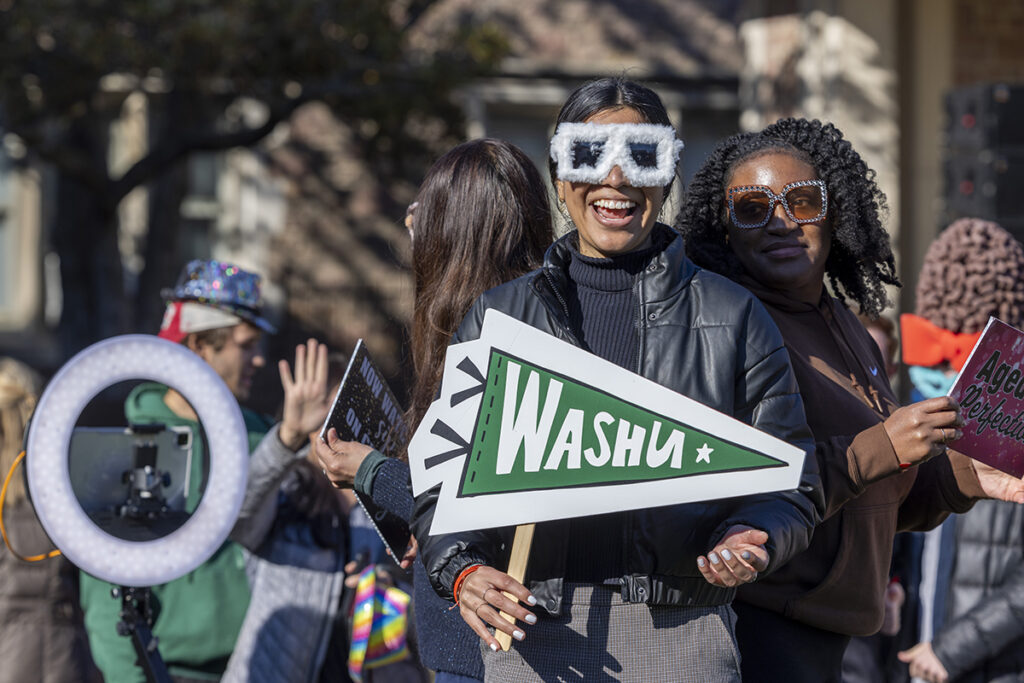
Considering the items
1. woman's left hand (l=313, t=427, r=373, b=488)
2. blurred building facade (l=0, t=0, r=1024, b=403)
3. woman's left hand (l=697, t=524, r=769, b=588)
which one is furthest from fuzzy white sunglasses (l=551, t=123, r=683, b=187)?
blurred building facade (l=0, t=0, r=1024, b=403)

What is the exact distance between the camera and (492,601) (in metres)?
2.06

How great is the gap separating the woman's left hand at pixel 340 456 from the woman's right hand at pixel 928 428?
1094mm

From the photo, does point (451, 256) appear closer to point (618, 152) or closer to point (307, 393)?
point (618, 152)

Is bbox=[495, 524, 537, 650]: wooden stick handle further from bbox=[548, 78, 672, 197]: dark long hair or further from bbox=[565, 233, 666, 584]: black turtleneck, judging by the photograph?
bbox=[548, 78, 672, 197]: dark long hair

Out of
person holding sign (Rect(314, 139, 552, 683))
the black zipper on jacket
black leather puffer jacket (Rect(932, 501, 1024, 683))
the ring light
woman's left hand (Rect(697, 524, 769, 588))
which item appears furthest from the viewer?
black leather puffer jacket (Rect(932, 501, 1024, 683))

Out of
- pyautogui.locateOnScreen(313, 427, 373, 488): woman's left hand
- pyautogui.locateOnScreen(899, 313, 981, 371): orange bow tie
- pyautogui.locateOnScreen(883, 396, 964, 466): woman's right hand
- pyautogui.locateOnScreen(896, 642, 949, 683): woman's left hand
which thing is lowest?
pyautogui.locateOnScreen(896, 642, 949, 683): woman's left hand

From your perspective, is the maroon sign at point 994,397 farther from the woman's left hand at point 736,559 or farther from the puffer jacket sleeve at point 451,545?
the puffer jacket sleeve at point 451,545

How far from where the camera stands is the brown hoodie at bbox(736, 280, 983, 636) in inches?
98.3

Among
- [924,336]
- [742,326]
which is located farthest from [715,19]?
[742,326]

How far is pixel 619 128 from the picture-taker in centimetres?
232

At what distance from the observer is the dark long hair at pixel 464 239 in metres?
2.71

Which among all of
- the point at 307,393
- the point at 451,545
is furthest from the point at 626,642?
the point at 307,393

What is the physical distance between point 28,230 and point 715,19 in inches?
227

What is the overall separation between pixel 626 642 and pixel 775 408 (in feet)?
1.57
